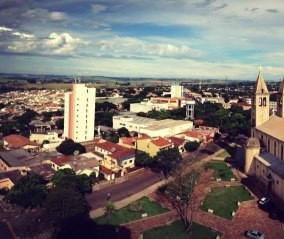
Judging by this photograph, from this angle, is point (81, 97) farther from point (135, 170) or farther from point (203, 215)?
point (203, 215)

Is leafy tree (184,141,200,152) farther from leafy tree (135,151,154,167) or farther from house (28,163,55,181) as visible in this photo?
house (28,163,55,181)

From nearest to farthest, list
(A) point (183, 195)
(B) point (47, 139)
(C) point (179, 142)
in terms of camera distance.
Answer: (A) point (183, 195) → (C) point (179, 142) → (B) point (47, 139)

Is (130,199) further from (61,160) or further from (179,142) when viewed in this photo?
(179,142)

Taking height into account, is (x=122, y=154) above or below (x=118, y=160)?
above

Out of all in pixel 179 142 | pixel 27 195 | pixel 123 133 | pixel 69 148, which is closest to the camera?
pixel 27 195

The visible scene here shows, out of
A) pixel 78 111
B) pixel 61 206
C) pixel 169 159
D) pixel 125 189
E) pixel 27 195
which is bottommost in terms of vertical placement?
pixel 125 189

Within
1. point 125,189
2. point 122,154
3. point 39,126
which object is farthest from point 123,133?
point 125,189

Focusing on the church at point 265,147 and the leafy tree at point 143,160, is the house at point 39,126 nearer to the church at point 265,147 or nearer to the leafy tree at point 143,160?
the leafy tree at point 143,160
